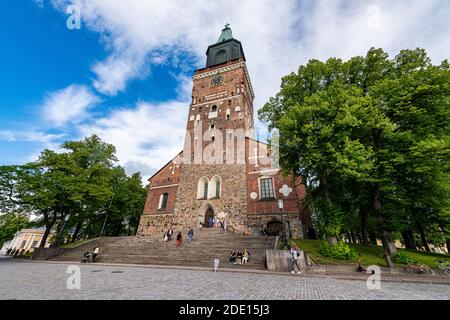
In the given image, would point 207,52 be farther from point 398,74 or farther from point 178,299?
point 178,299

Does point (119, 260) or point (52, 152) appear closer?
point (119, 260)

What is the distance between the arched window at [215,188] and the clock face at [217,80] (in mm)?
14616

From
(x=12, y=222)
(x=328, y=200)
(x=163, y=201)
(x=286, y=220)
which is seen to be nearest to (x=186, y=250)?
(x=286, y=220)

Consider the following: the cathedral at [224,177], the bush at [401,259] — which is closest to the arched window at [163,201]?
the cathedral at [224,177]

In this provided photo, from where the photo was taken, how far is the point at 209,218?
2241 centimetres

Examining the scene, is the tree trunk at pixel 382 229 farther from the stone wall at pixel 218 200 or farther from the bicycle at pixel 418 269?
the stone wall at pixel 218 200

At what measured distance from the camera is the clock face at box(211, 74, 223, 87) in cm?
3011

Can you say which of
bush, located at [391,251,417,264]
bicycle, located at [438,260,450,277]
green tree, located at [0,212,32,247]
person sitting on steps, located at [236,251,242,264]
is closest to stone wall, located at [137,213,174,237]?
green tree, located at [0,212,32,247]

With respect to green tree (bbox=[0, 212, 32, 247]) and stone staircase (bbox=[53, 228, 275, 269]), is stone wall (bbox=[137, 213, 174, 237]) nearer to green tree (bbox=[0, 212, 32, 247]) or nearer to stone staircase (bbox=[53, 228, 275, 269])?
stone staircase (bbox=[53, 228, 275, 269])

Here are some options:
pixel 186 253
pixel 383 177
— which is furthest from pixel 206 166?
pixel 383 177

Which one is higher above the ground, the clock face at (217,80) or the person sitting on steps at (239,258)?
the clock face at (217,80)

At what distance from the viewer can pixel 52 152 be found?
20.8m

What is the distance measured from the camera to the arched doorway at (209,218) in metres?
21.7

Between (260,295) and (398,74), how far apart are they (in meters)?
17.1
